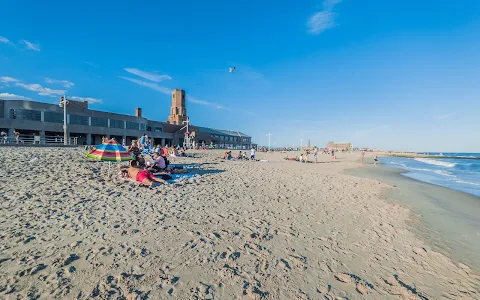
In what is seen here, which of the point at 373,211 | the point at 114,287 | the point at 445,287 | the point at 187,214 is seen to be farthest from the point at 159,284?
the point at 373,211

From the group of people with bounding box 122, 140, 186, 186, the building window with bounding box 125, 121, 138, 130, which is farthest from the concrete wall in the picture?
the group of people with bounding box 122, 140, 186, 186

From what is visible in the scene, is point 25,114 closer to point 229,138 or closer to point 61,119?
point 61,119

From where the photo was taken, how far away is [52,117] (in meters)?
35.1

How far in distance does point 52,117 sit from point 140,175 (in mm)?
37921

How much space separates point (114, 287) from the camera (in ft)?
9.41

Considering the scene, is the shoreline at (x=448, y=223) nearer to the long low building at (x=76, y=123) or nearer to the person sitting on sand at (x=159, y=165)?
the person sitting on sand at (x=159, y=165)

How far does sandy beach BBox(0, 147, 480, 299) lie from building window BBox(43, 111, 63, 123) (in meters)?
35.7

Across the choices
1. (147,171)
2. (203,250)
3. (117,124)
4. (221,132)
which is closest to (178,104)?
(221,132)

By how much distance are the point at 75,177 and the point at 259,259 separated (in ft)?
26.6

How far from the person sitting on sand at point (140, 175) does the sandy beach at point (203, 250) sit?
2.86 feet

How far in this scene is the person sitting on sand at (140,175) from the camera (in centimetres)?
800

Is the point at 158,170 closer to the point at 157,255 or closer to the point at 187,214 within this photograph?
the point at 187,214

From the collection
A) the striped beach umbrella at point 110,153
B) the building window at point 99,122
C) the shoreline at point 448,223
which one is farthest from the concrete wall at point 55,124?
the shoreline at point 448,223

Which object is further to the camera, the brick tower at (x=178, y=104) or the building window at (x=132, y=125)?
the brick tower at (x=178, y=104)
